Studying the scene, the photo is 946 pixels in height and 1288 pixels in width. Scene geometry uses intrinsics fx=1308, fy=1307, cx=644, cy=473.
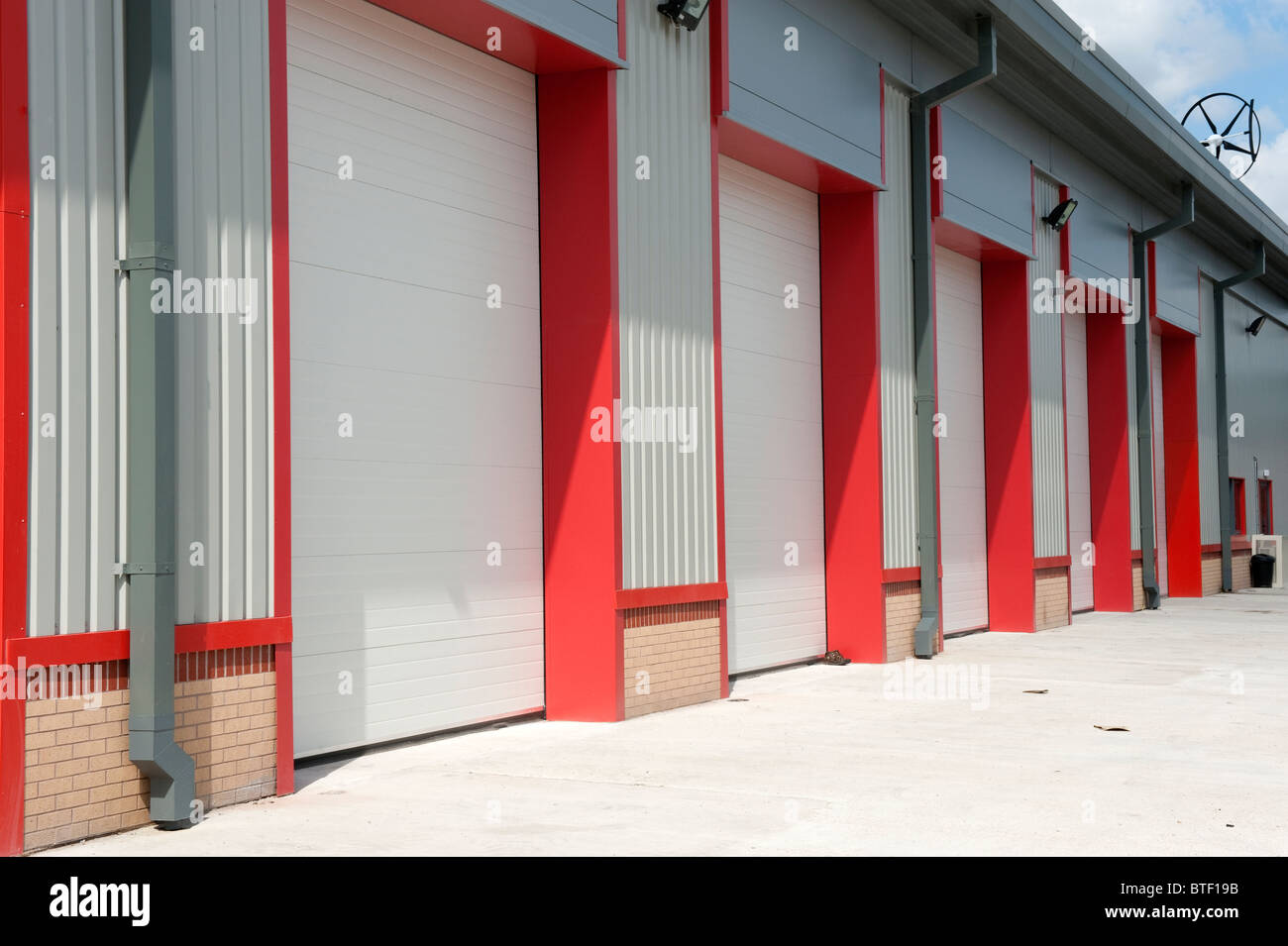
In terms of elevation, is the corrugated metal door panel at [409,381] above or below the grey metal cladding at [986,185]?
below

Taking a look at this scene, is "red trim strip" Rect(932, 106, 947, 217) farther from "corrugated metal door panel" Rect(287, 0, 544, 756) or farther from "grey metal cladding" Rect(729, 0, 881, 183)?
"corrugated metal door panel" Rect(287, 0, 544, 756)

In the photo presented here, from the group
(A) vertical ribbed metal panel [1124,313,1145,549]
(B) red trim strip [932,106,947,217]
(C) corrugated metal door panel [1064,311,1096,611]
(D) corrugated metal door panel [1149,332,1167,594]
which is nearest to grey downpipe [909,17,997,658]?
(B) red trim strip [932,106,947,217]

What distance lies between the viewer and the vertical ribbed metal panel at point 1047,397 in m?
19.7

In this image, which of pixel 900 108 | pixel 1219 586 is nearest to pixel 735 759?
pixel 900 108

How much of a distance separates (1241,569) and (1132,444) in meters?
8.47

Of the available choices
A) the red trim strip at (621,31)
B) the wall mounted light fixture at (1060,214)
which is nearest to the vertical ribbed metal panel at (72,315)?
the red trim strip at (621,31)

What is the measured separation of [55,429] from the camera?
20.8 ft

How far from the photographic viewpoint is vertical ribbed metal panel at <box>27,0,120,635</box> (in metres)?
6.28

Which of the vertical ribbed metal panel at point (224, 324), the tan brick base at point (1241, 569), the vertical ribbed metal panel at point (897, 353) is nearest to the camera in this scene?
the vertical ribbed metal panel at point (224, 324)

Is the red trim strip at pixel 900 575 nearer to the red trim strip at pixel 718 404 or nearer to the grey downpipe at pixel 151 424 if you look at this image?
the red trim strip at pixel 718 404

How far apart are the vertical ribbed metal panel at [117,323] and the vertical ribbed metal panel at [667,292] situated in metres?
3.73

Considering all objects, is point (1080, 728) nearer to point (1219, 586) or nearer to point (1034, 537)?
point (1034, 537)

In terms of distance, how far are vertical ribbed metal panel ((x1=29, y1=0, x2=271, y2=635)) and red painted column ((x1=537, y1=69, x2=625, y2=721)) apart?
3400mm

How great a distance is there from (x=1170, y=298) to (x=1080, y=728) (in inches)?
718
